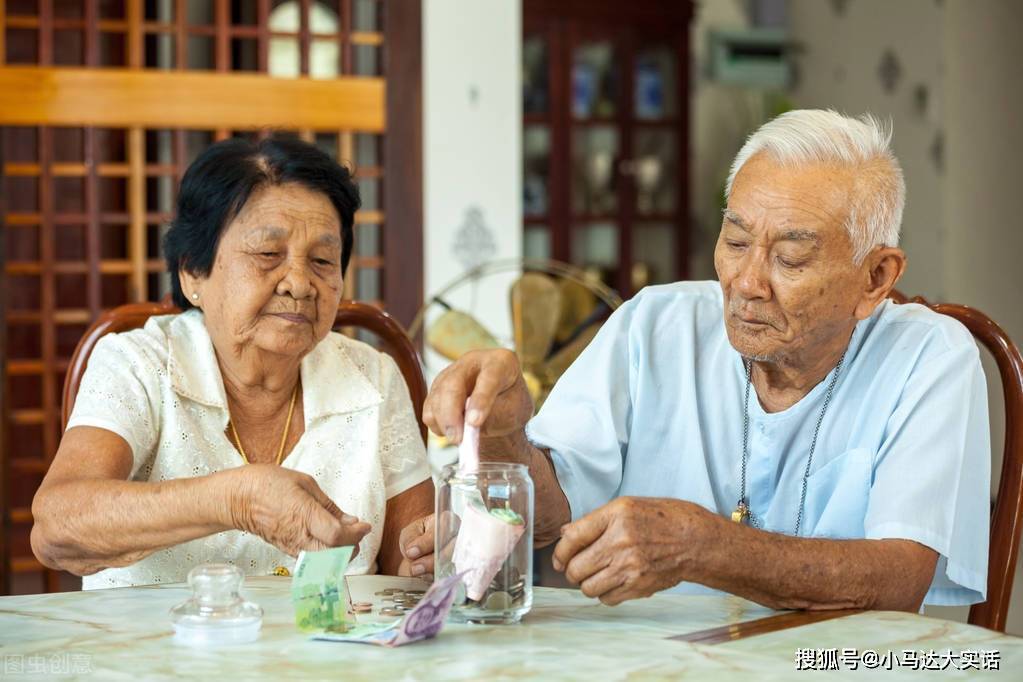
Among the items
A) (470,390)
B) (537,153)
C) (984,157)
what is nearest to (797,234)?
(470,390)

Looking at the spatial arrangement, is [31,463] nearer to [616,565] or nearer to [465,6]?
[465,6]

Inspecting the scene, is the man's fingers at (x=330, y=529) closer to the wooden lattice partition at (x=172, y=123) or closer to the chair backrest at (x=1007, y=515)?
the chair backrest at (x=1007, y=515)

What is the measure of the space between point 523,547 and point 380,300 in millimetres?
2676

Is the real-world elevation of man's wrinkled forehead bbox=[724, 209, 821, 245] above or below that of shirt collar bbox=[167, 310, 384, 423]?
above

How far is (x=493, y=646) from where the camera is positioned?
1.27 metres

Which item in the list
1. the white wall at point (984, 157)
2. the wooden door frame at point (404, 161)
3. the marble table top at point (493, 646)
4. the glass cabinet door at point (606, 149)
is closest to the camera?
the marble table top at point (493, 646)

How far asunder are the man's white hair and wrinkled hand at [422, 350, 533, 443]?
0.50 meters

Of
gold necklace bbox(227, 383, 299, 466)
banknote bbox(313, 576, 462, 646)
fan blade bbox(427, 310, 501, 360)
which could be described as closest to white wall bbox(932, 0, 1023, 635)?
fan blade bbox(427, 310, 501, 360)

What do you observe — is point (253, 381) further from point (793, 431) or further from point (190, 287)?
point (793, 431)

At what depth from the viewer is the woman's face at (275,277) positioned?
185 centimetres

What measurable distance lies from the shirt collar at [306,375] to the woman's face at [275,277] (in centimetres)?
5

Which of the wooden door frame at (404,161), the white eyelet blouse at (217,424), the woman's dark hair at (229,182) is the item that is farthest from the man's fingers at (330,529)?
the wooden door frame at (404,161)

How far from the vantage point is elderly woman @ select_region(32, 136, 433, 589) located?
1.79 metres

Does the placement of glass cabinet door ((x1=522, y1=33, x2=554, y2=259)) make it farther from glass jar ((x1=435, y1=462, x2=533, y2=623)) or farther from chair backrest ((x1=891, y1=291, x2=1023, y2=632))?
glass jar ((x1=435, y1=462, x2=533, y2=623))
